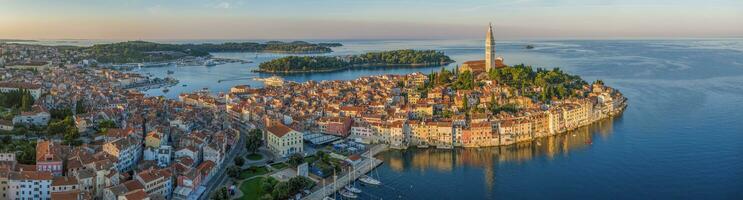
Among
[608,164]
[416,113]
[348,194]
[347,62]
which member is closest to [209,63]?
[347,62]

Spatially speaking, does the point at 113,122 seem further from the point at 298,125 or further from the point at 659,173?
the point at 659,173

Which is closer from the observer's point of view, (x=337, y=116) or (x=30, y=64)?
(x=337, y=116)

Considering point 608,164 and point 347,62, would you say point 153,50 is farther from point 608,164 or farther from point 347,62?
point 608,164

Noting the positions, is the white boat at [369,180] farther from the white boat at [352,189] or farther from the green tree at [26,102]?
the green tree at [26,102]

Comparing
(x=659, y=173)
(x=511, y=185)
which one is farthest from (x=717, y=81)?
(x=511, y=185)

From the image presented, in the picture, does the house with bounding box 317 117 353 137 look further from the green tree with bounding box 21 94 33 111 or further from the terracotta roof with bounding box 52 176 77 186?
the green tree with bounding box 21 94 33 111

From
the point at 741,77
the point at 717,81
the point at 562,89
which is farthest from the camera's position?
the point at 741,77
